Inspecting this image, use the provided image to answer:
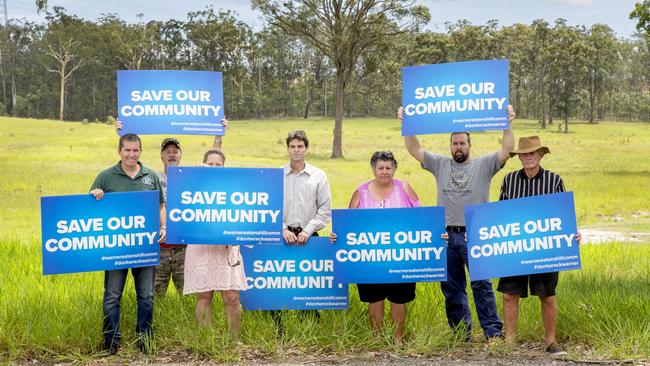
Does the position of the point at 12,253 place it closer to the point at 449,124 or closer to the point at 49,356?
the point at 49,356

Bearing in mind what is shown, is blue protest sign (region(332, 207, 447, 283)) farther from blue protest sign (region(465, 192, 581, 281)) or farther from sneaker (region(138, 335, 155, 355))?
sneaker (region(138, 335, 155, 355))

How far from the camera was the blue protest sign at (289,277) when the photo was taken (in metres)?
Result: 7.27

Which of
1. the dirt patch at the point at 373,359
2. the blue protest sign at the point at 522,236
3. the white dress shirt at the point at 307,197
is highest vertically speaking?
the white dress shirt at the point at 307,197

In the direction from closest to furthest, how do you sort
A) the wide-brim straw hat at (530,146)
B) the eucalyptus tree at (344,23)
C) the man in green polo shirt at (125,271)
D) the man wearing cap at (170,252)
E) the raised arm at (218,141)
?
the wide-brim straw hat at (530,146), the man in green polo shirt at (125,271), the raised arm at (218,141), the man wearing cap at (170,252), the eucalyptus tree at (344,23)

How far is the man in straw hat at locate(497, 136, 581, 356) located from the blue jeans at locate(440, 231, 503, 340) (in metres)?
0.27

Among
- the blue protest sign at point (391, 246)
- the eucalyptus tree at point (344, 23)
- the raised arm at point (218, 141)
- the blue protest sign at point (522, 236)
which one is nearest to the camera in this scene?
the blue protest sign at point (522, 236)

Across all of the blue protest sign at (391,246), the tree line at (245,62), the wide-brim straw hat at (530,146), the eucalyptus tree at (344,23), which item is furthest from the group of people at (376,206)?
the tree line at (245,62)

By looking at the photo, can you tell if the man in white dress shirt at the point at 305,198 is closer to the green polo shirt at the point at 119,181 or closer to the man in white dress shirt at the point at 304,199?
the man in white dress shirt at the point at 304,199

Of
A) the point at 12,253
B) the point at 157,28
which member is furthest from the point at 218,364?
the point at 157,28

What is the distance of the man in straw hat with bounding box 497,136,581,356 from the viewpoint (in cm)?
660

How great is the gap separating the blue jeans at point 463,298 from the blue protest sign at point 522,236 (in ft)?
1.06

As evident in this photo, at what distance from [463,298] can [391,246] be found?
0.88 meters

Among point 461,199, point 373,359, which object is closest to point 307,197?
point 461,199

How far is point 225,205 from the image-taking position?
6.83 meters
